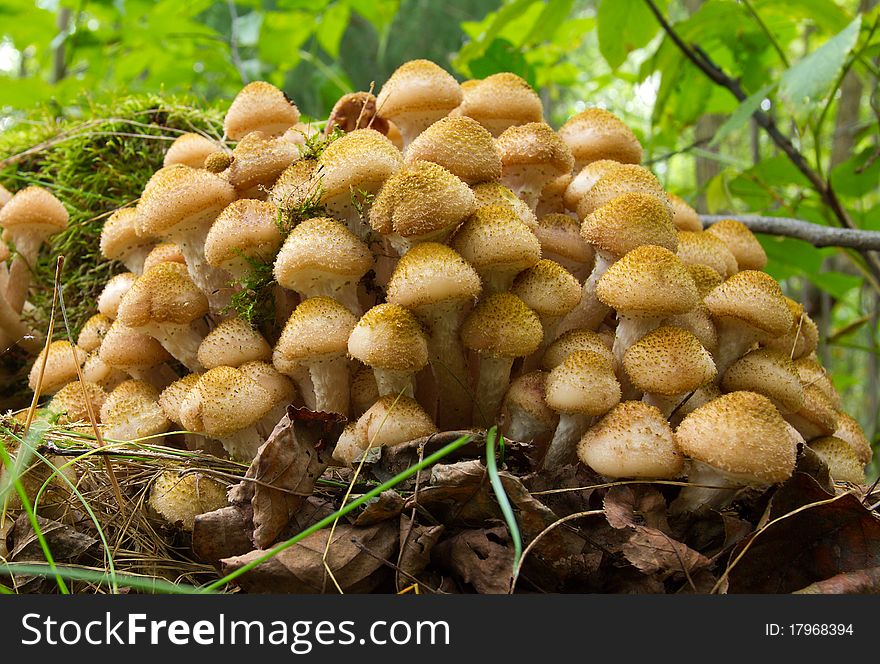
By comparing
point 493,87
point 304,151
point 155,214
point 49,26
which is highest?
point 49,26

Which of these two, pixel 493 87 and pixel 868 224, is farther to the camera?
pixel 868 224

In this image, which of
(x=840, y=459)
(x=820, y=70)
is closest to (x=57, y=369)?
(x=840, y=459)

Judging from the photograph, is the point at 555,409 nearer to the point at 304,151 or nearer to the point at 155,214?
the point at 304,151

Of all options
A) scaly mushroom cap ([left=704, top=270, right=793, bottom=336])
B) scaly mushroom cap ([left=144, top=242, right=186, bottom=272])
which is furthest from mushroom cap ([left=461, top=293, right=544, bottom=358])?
scaly mushroom cap ([left=144, top=242, right=186, bottom=272])

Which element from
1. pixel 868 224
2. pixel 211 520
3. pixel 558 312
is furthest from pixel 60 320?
pixel 868 224

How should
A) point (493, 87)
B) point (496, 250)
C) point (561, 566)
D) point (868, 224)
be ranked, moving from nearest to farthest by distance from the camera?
point (561, 566) → point (496, 250) → point (493, 87) → point (868, 224)

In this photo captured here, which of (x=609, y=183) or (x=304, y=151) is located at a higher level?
(x=304, y=151)
